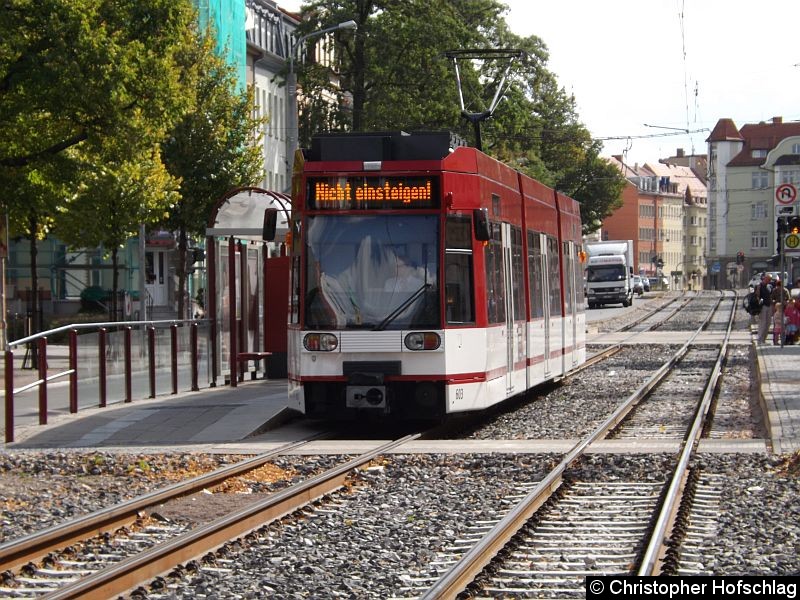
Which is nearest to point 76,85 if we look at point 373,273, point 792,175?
point 373,273

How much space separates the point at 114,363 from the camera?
19891 mm

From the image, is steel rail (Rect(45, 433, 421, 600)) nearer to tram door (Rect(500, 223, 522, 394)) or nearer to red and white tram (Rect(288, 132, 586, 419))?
red and white tram (Rect(288, 132, 586, 419))

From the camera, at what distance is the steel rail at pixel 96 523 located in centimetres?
889

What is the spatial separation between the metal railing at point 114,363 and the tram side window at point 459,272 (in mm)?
4511

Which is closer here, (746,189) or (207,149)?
(207,149)

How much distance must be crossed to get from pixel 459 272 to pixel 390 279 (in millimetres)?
778

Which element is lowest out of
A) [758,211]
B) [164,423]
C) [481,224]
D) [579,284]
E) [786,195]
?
[164,423]

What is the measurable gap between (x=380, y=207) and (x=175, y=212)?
91.3 feet

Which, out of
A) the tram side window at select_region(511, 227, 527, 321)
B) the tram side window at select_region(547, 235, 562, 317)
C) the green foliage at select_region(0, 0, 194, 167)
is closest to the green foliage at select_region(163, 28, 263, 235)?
the green foliage at select_region(0, 0, 194, 167)

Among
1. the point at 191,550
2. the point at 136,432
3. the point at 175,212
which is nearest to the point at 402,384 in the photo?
the point at 136,432

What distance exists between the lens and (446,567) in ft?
28.2

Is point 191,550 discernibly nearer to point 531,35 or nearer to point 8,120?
point 8,120

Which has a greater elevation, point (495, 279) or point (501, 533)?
point (495, 279)

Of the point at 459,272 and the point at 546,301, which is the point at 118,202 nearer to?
the point at 546,301
